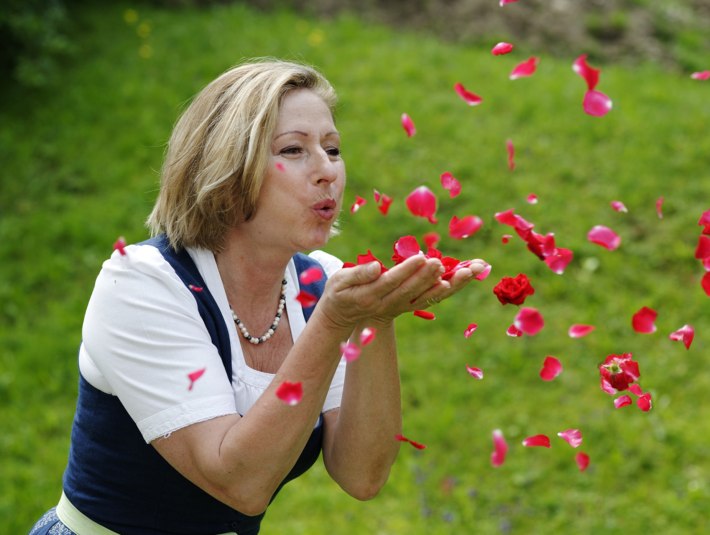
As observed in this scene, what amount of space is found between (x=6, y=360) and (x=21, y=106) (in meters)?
2.64

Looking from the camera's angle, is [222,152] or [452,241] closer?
[222,152]

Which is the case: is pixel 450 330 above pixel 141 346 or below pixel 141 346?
below

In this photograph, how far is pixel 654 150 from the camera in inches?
259

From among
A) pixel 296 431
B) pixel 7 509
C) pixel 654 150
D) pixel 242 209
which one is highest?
pixel 242 209

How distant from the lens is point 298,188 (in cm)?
231

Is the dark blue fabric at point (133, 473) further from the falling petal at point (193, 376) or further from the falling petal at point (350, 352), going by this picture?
the falling petal at point (350, 352)

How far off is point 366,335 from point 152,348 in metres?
0.48

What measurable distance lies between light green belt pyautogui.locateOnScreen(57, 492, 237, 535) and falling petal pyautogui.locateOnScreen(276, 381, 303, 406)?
1.94ft

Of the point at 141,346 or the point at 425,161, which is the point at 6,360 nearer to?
the point at 425,161

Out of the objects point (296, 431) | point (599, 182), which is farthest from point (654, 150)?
point (296, 431)

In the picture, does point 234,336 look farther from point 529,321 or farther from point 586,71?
point 586,71

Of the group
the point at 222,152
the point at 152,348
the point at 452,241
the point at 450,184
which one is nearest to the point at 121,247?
the point at 152,348

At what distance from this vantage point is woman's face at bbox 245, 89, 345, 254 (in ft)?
7.56

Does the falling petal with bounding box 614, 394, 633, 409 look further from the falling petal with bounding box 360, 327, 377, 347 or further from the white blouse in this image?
the white blouse
